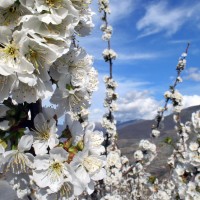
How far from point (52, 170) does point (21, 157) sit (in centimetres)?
23

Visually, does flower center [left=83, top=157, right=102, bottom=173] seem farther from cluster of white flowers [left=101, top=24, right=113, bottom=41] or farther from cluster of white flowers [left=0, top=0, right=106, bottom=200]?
cluster of white flowers [left=101, top=24, right=113, bottom=41]

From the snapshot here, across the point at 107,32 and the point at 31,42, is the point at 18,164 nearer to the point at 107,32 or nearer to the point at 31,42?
the point at 31,42

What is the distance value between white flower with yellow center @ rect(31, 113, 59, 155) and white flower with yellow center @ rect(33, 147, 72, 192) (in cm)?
8

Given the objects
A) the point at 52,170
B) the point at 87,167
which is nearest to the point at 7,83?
the point at 52,170

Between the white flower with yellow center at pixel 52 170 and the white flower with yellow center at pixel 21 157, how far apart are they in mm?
59

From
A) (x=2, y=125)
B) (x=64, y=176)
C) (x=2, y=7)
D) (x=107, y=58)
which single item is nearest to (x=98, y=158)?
(x=64, y=176)

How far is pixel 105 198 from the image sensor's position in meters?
8.16

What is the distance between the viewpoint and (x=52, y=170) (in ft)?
8.84

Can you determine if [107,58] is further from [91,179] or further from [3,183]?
[3,183]

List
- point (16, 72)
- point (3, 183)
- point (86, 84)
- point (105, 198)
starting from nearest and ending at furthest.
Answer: point (3, 183), point (16, 72), point (86, 84), point (105, 198)

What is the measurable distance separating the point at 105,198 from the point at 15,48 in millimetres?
6325

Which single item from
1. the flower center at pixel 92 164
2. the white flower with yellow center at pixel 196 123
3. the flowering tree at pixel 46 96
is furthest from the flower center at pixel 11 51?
the white flower with yellow center at pixel 196 123

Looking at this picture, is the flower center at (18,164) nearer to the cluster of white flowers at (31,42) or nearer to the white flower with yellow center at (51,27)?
the cluster of white flowers at (31,42)

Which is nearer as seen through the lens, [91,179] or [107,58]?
[91,179]
